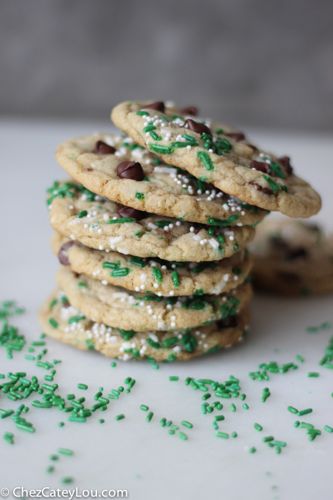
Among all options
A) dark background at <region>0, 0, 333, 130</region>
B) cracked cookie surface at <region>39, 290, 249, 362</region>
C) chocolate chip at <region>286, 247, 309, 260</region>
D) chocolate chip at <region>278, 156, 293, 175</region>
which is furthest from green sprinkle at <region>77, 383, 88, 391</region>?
dark background at <region>0, 0, 333, 130</region>

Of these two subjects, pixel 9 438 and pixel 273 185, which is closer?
pixel 9 438

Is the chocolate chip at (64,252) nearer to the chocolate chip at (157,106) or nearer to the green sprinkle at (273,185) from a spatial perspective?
the chocolate chip at (157,106)

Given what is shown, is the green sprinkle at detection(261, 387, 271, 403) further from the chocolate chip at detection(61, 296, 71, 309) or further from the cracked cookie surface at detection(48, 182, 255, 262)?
the chocolate chip at detection(61, 296, 71, 309)

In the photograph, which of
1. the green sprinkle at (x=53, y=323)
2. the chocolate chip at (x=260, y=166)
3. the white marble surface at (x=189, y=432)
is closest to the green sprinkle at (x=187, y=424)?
the white marble surface at (x=189, y=432)

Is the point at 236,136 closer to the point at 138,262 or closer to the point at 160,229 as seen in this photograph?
the point at 160,229

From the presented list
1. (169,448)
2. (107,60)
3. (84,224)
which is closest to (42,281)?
(84,224)

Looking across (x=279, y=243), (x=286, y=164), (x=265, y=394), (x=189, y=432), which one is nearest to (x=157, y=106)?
(x=286, y=164)

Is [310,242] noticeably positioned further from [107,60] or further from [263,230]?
[107,60]
